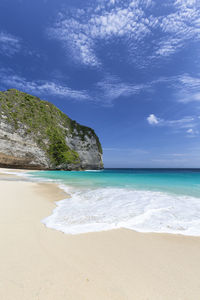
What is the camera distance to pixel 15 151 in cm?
3294

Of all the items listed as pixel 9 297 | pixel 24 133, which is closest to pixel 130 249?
pixel 9 297

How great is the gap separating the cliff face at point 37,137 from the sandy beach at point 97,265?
3551 centimetres

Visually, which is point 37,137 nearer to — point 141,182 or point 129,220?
point 141,182

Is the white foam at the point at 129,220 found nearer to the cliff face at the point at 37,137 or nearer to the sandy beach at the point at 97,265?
the sandy beach at the point at 97,265

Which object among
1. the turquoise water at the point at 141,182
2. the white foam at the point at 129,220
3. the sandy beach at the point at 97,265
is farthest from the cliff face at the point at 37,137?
the sandy beach at the point at 97,265

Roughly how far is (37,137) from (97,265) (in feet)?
137

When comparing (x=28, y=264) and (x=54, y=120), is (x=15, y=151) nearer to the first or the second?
(x=54, y=120)

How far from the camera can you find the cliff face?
33.2 meters

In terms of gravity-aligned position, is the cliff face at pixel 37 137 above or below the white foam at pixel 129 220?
above

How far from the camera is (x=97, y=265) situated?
202cm

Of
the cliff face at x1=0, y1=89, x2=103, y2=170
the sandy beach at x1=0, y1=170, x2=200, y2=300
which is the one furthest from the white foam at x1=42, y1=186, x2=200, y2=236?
the cliff face at x1=0, y1=89, x2=103, y2=170

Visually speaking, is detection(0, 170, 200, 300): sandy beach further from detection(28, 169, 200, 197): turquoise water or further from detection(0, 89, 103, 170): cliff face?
detection(0, 89, 103, 170): cliff face

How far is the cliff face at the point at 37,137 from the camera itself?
33.2 m

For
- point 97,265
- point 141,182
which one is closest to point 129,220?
point 97,265
